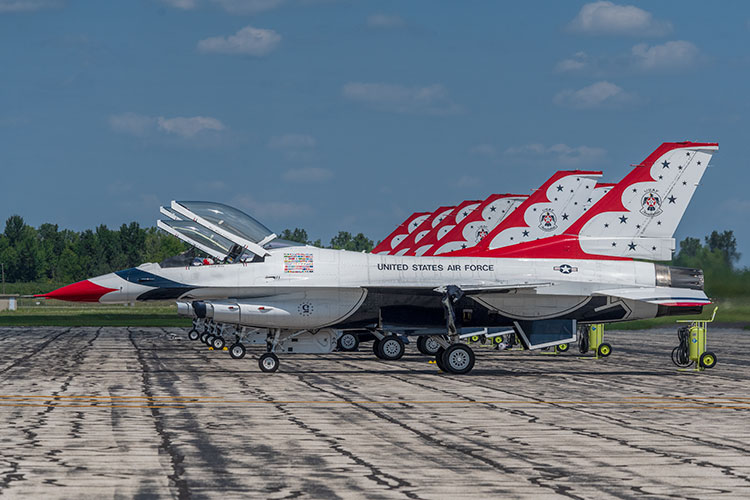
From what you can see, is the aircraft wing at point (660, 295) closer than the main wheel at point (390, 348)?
Yes

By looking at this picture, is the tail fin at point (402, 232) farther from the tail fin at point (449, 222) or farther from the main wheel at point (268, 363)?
the main wheel at point (268, 363)

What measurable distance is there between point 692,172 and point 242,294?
37.2 ft

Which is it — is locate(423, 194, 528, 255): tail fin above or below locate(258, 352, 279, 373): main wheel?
above

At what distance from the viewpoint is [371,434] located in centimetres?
1256

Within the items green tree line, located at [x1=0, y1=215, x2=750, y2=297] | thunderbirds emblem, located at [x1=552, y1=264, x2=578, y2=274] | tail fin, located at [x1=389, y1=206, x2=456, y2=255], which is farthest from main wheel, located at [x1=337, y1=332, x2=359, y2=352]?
green tree line, located at [x1=0, y1=215, x2=750, y2=297]

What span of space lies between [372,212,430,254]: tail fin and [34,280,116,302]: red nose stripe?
1190 inches

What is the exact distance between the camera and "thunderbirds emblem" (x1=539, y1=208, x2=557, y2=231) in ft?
109

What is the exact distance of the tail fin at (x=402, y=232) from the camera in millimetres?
54081

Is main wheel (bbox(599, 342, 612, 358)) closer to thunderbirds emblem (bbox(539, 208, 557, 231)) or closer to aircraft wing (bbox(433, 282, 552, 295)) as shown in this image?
thunderbirds emblem (bbox(539, 208, 557, 231))

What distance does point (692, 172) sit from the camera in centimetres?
2427

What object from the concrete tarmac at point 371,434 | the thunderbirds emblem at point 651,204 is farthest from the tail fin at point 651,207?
the concrete tarmac at point 371,434

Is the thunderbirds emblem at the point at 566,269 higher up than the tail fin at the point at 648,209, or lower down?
lower down

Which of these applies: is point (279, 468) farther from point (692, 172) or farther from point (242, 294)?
point (692, 172)

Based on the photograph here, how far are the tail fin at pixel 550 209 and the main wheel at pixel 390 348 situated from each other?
5.09 m
